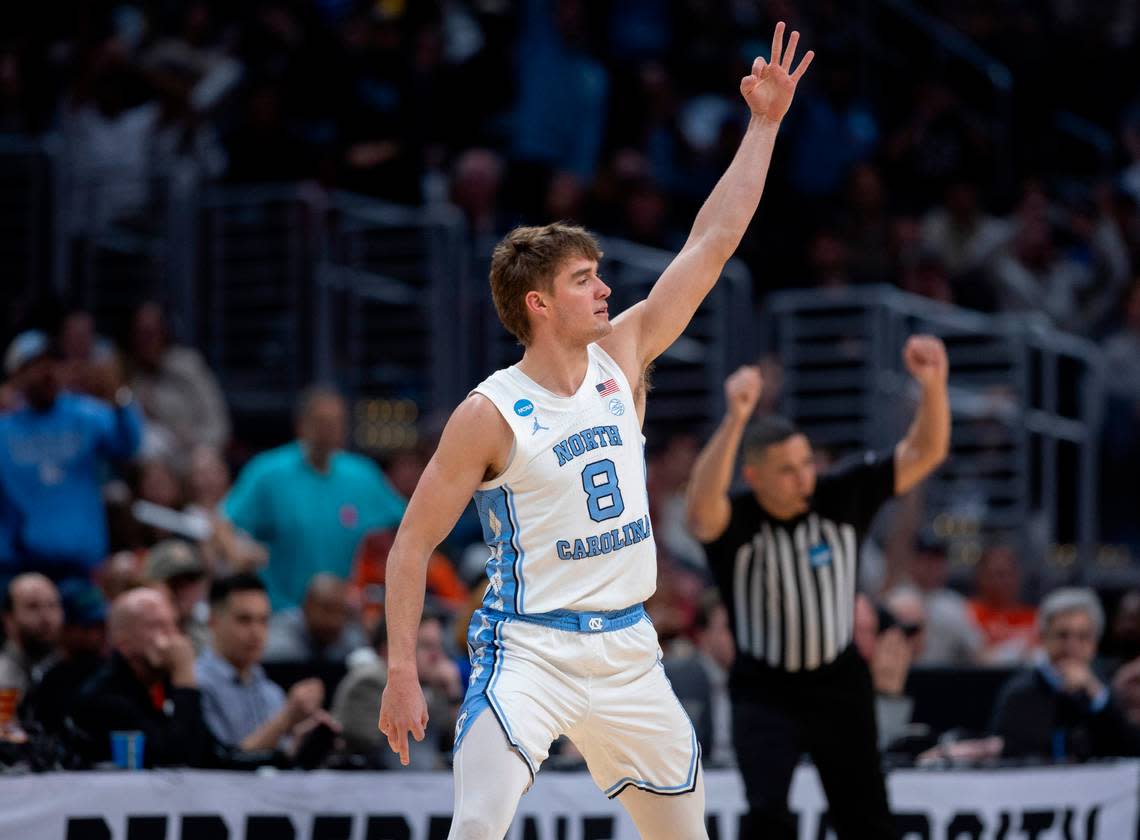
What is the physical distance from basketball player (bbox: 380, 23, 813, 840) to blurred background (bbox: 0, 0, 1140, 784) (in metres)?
4.77

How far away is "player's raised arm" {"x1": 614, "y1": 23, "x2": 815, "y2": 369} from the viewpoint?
6.12m

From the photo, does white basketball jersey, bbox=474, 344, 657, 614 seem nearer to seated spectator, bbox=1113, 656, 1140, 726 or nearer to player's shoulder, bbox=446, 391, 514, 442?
player's shoulder, bbox=446, 391, 514, 442

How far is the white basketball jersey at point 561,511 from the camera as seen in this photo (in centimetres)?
562

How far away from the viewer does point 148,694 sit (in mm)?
7969

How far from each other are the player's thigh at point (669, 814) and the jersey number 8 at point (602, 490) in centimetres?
83

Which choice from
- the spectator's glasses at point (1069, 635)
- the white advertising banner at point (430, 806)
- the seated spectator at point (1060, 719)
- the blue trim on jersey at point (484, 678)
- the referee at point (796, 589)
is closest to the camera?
the blue trim on jersey at point (484, 678)

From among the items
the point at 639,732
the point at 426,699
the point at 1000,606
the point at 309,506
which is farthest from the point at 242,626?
the point at 1000,606

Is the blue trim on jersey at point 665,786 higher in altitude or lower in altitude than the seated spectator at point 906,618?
lower

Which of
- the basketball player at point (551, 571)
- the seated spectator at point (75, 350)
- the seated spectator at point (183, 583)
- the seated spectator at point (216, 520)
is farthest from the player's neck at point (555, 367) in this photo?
the seated spectator at point (75, 350)

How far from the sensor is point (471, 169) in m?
13.4

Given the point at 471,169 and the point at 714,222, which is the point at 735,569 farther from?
the point at 471,169

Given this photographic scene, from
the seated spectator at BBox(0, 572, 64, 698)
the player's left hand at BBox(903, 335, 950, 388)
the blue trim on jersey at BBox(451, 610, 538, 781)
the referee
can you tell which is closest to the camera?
the blue trim on jersey at BBox(451, 610, 538, 781)

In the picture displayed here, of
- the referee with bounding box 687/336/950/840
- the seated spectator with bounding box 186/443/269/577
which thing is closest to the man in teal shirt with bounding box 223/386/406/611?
the seated spectator with bounding box 186/443/269/577

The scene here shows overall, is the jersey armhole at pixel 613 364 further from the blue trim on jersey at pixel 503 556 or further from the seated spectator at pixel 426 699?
the seated spectator at pixel 426 699
